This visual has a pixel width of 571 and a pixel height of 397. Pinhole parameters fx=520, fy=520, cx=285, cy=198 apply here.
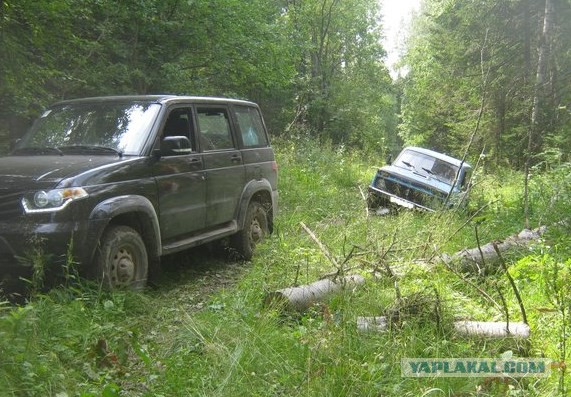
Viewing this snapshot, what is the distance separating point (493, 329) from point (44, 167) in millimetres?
4054

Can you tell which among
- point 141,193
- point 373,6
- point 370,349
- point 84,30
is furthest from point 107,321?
point 373,6

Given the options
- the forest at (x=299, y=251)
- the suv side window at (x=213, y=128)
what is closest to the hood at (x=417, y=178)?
the forest at (x=299, y=251)

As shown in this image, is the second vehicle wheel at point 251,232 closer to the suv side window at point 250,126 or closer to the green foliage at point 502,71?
the suv side window at point 250,126

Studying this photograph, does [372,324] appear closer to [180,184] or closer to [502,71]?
[180,184]

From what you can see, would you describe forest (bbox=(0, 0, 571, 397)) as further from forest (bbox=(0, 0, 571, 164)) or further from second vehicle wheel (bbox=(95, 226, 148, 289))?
second vehicle wheel (bbox=(95, 226, 148, 289))

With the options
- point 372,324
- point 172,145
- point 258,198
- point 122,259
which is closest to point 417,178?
point 258,198

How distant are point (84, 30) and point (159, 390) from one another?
9.40 metres

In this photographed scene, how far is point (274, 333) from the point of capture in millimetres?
3951

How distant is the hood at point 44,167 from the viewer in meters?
4.49

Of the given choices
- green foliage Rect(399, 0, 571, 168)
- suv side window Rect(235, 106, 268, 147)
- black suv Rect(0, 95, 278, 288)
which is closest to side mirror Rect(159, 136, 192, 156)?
black suv Rect(0, 95, 278, 288)

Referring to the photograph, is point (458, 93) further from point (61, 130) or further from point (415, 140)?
point (61, 130)

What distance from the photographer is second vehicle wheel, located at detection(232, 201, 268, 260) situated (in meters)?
6.91

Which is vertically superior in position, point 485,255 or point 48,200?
point 48,200

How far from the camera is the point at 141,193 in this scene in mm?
5102
